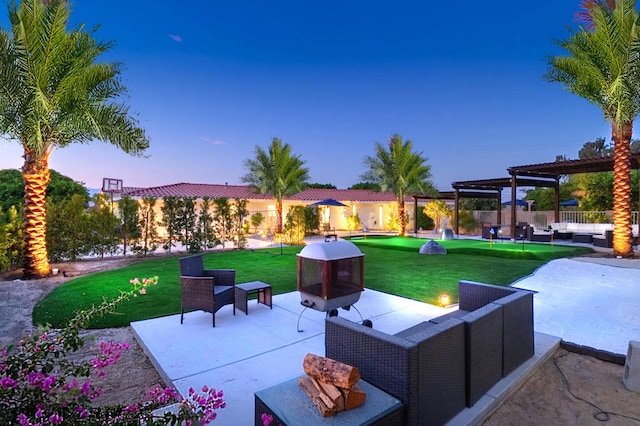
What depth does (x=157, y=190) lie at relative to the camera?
80.4ft

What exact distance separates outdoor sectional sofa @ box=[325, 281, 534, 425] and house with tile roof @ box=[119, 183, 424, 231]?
2097 cm

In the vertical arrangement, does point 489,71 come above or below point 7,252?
above

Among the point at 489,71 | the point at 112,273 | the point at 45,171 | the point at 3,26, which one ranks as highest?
the point at 489,71

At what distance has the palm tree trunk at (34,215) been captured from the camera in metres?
9.04

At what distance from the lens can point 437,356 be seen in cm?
253

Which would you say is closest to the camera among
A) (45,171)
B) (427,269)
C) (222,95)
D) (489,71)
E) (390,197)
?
(45,171)

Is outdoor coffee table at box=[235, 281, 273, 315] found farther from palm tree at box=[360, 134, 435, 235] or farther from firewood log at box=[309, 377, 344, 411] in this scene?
palm tree at box=[360, 134, 435, 235]

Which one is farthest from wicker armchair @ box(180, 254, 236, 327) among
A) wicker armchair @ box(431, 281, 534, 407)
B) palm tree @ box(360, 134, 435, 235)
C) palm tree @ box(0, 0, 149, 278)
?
palm tree @ box(360, 134, 435, 235)

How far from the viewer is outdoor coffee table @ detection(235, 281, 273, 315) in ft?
18.3

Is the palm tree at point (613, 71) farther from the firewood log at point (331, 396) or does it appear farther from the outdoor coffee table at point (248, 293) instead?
the firewood log at point (331, 396)

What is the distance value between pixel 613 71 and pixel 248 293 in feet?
42.8

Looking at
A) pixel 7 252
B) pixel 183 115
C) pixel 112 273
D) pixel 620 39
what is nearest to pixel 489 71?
pixel 620 39

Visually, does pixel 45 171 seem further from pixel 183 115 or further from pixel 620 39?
pixel 620 39

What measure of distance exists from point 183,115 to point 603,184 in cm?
2787
